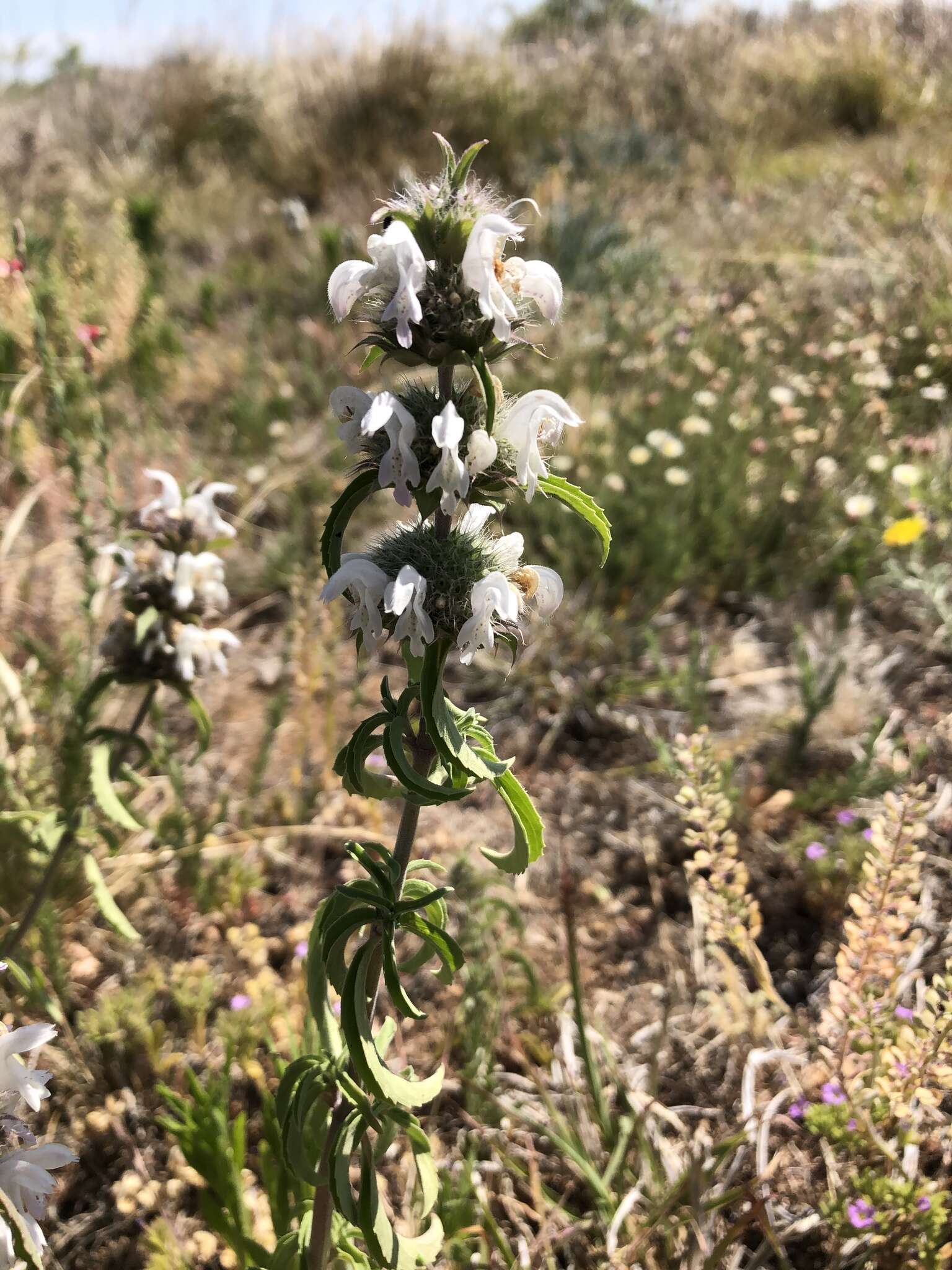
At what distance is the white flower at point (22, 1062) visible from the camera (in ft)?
3.82

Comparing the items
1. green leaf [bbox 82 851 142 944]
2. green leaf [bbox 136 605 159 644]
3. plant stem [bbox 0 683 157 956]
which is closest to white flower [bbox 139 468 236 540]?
green leaf [bbox 136 605 159 644]

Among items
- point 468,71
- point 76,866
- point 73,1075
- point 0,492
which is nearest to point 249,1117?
point 73,1075

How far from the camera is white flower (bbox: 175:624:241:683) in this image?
1979 millimetres

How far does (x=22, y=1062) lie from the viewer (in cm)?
117

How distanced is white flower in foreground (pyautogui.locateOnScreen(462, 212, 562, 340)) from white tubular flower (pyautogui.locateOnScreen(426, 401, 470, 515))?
12 centimetres

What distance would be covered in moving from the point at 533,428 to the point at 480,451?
0.09 meters

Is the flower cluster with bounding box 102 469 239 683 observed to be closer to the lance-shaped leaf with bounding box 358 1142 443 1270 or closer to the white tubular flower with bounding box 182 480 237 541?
the white tubular flower with bounding box 182 480 237 541

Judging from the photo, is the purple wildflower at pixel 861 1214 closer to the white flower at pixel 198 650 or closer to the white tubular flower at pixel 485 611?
the white tubular flower at pixel 485 611

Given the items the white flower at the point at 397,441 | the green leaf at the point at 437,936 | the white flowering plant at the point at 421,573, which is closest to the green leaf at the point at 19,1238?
the white flowering plant at the point at 421,573

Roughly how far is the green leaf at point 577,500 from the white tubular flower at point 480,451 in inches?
3.4

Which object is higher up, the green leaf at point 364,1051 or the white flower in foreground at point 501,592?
the white flower in foreground at point 501,592

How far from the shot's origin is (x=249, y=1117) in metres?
2.04

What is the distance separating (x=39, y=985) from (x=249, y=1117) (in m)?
0.59

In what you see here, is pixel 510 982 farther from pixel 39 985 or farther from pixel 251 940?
pixel 39 985
